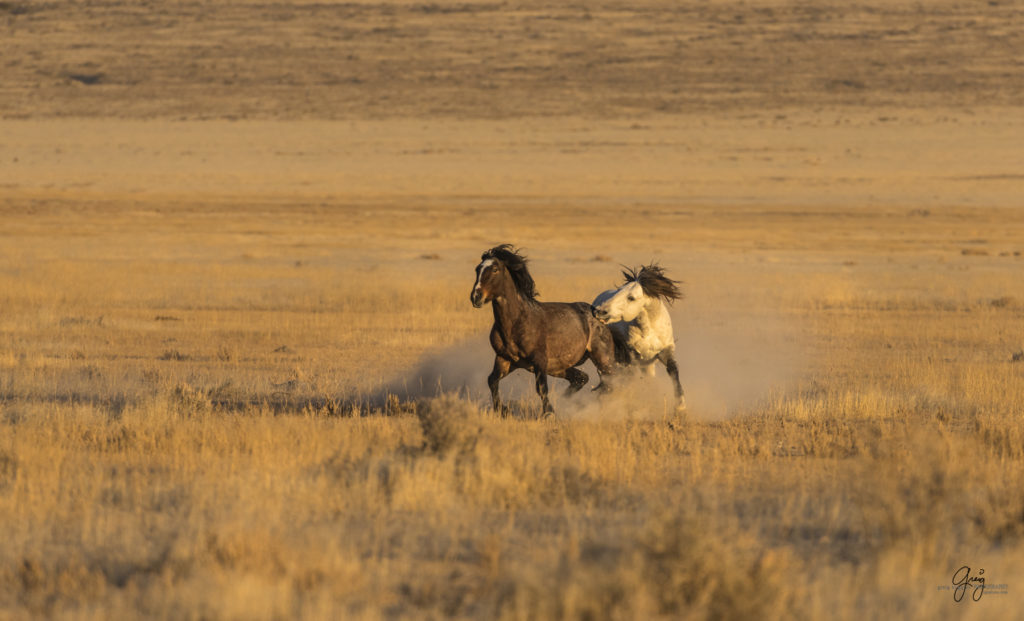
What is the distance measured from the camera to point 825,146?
68.3m

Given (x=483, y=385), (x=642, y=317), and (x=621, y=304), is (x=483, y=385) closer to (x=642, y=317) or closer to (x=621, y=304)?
(x=642, y=317)

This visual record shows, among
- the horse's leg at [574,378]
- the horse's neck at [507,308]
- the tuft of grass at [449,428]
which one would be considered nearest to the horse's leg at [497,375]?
the horse's neck at [507,308]

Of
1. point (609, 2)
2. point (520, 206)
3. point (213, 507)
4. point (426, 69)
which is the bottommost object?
point (213, 507)

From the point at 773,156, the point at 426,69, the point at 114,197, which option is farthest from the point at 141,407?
the point at 426,69

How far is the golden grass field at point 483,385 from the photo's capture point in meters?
6.56

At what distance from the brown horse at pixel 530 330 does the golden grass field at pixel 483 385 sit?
0.42 metres

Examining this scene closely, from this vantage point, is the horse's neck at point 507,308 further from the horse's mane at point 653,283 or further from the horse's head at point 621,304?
the horse's mane at point 653,283

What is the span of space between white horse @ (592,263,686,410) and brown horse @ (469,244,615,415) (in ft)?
0.75

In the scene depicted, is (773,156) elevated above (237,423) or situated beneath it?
elevated above

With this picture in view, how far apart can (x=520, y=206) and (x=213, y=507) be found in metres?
40.8

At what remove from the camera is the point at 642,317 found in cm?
1216

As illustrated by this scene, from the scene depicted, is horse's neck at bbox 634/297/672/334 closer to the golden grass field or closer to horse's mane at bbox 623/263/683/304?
horse's mane at bbox 623/263/683/304

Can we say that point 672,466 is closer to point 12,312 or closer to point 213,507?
point 213,507
